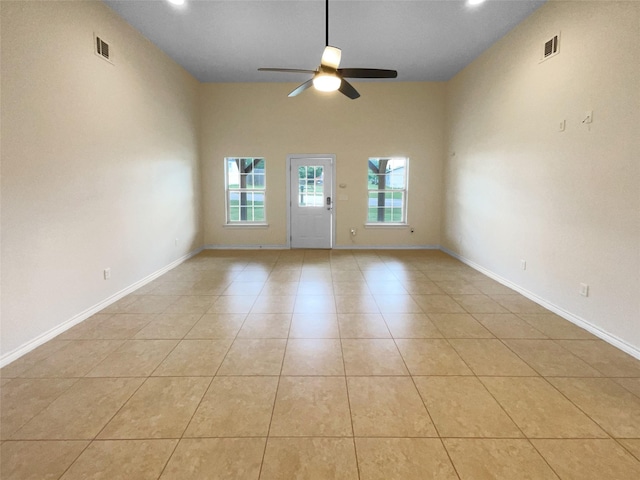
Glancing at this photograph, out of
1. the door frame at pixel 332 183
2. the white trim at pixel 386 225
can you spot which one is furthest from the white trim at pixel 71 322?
the white trim at pixel 386 225

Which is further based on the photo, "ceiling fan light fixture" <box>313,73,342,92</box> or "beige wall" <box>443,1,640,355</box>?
"ceiling fan light fixture" <box>313,73,342,92</box>

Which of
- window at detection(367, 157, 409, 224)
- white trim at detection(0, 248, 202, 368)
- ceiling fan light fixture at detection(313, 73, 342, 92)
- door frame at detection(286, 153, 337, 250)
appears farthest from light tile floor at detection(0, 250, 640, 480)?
window at detection(367, 157, 409, 224)

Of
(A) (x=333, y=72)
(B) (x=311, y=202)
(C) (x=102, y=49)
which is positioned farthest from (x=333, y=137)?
(C) (x=102, y=49)

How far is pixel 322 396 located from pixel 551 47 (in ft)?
13.3

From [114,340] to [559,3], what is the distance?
17.2ft

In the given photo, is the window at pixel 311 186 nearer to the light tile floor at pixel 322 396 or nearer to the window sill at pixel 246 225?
the window sill at pixel 246 225

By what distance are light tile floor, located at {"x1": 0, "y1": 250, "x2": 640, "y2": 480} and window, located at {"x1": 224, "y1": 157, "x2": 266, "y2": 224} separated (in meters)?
3.58

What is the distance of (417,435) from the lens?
1.78 metres

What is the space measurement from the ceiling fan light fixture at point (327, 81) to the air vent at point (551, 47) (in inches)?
87.8

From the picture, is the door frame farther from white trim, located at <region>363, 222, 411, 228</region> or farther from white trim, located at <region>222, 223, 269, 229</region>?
A: white trim, located at <region>363, 222, 411, 228</region>

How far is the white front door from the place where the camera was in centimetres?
693

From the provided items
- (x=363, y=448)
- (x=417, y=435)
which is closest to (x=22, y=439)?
(x=363, y=448)

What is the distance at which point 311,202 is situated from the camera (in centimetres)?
707

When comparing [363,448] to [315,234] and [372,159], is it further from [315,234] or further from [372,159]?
[372,159]
